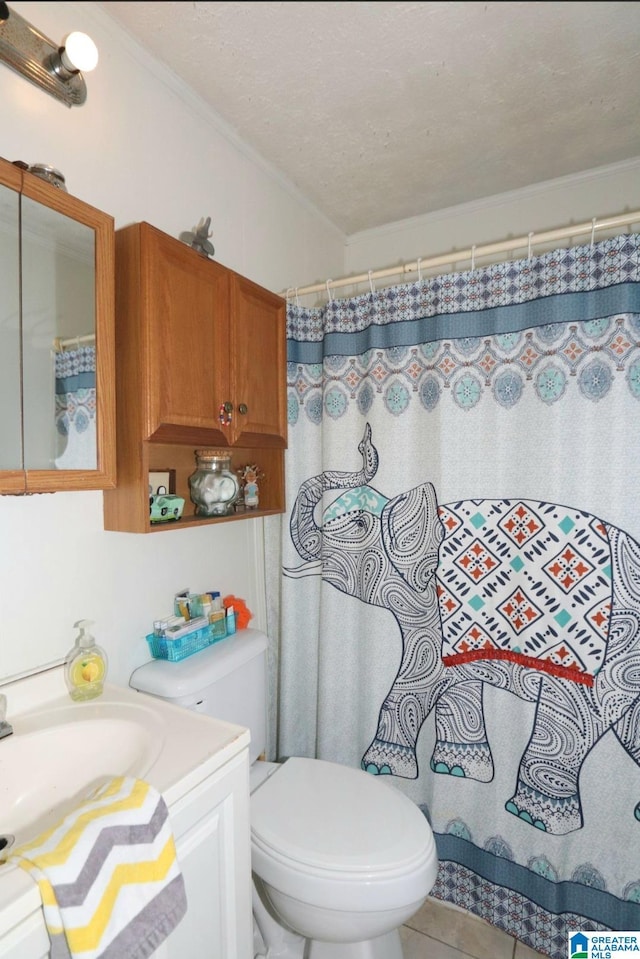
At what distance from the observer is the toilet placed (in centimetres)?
107

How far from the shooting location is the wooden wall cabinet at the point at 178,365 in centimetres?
116

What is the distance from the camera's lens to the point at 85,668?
112 cm

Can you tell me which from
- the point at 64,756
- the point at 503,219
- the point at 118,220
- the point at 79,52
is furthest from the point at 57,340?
the point at 503,219

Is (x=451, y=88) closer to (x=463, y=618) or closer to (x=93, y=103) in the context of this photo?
(x=93, y=103)

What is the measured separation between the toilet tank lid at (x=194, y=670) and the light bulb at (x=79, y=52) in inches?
53.6

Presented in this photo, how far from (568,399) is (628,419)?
15cm

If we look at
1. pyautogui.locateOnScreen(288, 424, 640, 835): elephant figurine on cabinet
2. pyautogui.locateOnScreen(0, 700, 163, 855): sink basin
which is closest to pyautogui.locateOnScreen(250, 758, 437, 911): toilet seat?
pyautogui.locateOnScreen(288, 424, 640, 835): elephant figurine on cabinet

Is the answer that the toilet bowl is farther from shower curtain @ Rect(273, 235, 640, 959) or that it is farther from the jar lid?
the jar lid

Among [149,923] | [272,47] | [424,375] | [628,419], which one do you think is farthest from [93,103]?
[149,923]

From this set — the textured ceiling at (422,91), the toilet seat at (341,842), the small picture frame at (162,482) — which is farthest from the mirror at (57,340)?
the toilet seat at (341,842)

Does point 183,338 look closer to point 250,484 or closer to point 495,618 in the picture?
point 250,484

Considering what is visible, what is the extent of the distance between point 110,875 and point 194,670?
1.99 ft

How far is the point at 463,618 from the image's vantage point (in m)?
1.47

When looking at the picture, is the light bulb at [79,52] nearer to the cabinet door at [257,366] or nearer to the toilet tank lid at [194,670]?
the cabinet door at [257,366]
